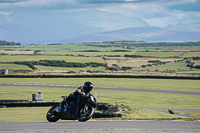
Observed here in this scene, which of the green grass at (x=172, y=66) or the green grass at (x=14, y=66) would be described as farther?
the green grass at (x=172, y=66)

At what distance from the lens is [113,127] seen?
2316cm

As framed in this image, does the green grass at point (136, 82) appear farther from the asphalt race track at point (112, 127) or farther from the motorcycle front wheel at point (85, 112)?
the motorcycle front wheel at point (85, 112)

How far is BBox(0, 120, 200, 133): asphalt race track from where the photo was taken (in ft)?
71.1

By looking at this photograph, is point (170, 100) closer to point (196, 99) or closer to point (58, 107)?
point (196, 99)

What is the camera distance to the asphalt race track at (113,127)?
853 inches

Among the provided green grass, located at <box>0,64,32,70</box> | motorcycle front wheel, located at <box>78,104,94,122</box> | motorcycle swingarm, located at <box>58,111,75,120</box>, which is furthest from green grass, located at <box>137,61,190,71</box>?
motorcycle front wheel, located at <box>78,104,94,122</box>

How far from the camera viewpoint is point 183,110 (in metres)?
45.0

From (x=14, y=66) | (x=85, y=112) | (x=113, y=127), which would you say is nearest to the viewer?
(x=85, y=112)

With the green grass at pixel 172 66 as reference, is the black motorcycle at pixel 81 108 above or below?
below

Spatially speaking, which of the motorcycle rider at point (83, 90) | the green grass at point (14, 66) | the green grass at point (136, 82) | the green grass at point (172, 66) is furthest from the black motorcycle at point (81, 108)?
the green grass at point (172, 66)

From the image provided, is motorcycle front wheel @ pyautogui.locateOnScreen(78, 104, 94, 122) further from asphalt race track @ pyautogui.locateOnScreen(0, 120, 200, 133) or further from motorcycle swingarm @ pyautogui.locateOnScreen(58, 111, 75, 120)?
asphalt race track @ pyautogui.locateOnScreen(0, 120, 200, 133)

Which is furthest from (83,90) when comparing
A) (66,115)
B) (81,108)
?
(66,115)

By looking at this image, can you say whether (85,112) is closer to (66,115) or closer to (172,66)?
(66,115)

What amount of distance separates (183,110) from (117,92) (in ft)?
70.1
